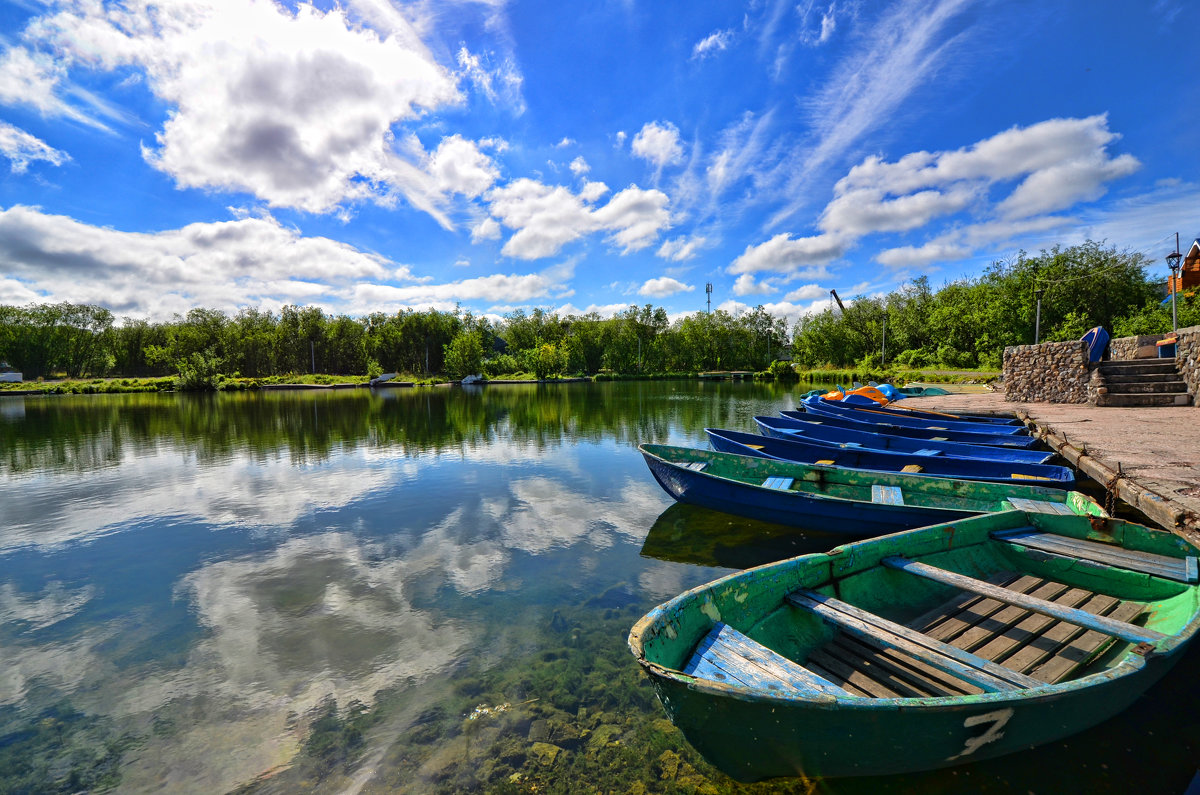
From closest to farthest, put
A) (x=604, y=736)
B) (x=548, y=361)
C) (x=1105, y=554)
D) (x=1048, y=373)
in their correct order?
(x=604, y=736) → (x=1105, y=554) → (x=1048, y=373) → (x=548, y=361)

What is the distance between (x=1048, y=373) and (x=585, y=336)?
75.6m

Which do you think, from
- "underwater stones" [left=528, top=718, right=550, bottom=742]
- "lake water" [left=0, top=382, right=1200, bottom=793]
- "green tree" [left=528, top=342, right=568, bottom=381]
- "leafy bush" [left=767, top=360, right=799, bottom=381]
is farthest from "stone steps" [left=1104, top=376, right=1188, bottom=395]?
"green tree" [left=528, top=342, right=568, bottom=381]

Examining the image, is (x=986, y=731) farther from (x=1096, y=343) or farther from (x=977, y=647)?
(x=1096, y=343)

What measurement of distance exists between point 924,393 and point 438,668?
1305 inches

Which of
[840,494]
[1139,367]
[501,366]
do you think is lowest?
[840,494]

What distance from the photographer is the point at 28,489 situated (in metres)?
13.5

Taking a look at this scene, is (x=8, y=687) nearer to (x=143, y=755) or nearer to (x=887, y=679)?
(x=143, y=755)

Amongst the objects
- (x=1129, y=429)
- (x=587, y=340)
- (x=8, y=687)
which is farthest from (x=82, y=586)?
(x=587, y=340)

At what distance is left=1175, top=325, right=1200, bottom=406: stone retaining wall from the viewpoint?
13.8m

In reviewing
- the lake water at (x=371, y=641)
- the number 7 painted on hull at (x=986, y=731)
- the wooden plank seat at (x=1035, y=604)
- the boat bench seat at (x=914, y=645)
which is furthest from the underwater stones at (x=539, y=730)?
the wooden plank seat at (x=1035, y=604)

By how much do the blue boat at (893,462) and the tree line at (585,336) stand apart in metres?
45.0

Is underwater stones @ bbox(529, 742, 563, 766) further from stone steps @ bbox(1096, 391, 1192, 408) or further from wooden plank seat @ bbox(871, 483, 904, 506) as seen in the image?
stone steps @ bbox(1096, 391, 1192, 408)

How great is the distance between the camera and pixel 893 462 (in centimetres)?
1073

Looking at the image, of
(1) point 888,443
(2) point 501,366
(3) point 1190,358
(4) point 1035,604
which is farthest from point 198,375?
(3) point 1190,358
